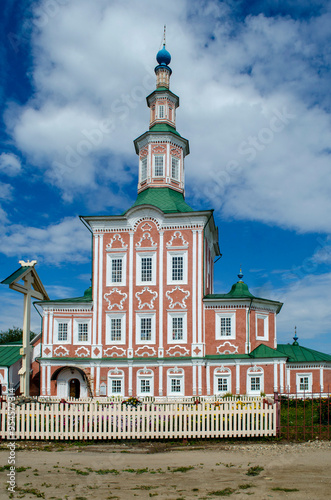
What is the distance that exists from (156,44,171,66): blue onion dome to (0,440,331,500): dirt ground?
30.4m

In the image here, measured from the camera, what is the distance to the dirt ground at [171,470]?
9.78 meters

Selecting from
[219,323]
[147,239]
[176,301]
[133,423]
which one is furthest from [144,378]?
[133,423]

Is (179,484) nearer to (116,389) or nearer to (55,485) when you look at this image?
(55,485)

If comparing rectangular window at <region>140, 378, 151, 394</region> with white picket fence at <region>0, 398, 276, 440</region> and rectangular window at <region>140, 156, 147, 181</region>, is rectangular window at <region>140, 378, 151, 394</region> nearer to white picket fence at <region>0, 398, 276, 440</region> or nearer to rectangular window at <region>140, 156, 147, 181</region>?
white picket fence at <region>0, 398, 276, 440</region>

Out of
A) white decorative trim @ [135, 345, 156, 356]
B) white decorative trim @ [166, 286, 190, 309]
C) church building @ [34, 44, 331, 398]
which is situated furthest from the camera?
white decorative trim @ [166, 286, 190, 309]

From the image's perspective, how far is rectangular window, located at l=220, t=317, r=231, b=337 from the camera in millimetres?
29594

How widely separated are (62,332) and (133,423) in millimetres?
15957

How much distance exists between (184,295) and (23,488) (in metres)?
20.2

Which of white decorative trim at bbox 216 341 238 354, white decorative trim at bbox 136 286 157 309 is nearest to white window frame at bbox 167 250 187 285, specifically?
white decorative trim at bbox 136 286 157 309

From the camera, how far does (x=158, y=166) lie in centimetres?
3459

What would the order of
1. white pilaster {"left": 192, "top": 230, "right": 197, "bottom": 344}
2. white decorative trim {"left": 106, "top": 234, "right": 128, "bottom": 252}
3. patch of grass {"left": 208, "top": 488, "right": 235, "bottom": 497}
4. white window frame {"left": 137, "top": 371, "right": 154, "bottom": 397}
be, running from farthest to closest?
white decorative trim {"left": 106, "top": 234, "right": 128, "bottom": 252} → white pilaster {"left": 192, "top": 230, "right": 197, "bottom": 344} → white window frame {"left": 137, "top": 371, "right": 154, "bottom": 397} → patch of grass {"left": 208, "top": 488, "right": 235, "bottom": 497}

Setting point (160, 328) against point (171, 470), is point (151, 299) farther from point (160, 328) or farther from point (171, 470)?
point (171, 470)

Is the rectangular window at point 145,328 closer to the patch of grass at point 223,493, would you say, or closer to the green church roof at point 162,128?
the green church roof at point 162,128

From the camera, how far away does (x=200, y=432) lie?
15.4 meters
